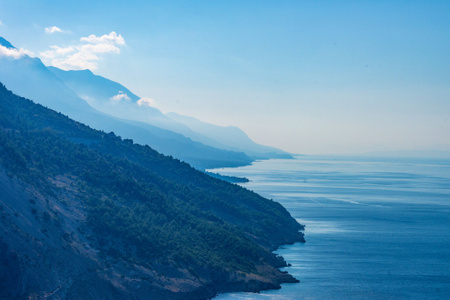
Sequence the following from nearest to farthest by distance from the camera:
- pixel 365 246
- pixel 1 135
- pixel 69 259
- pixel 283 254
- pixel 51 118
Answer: pixel 69 259 < pixel 1 135 < pixel 283 254 < pixel 365 246 < pixel 51 118

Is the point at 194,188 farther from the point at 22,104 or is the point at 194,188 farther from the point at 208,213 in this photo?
the point at 22,104

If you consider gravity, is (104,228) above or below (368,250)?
below

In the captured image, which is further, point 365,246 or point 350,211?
point 350,211

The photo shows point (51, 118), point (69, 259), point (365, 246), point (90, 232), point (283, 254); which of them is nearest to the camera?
point (69, 259)

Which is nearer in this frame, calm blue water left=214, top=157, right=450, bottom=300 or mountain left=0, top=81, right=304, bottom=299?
mountain left=0, top=81, right=304, bottom=299

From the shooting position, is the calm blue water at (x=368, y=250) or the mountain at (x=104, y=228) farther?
the calm blue water at (x=368, y=250)

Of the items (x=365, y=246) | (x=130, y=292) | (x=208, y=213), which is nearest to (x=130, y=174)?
(x=208, y=213)

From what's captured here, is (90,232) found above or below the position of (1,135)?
below

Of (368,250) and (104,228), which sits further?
(368,250)
